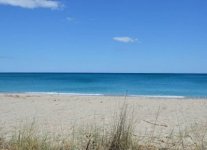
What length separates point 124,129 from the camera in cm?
514

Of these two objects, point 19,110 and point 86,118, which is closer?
point 86,118

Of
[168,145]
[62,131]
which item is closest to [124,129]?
[168,145]

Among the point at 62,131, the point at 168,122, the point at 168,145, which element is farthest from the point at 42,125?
the point at 168,145

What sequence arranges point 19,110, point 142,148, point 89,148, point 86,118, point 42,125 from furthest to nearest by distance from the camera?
point 19,110
point 86,118
point 42,125
point 142,148
point 89,148

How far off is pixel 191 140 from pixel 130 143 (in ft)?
6.57

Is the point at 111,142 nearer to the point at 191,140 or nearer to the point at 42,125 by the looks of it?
the point at 191,140

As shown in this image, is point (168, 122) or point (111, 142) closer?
point (111, 142)

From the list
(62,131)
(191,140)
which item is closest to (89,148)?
(191,140)

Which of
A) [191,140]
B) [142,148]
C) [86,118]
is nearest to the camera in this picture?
[142,148]

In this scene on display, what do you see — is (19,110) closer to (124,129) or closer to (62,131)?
(62,131)

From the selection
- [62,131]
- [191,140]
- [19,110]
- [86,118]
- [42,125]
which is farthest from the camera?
[19,110]

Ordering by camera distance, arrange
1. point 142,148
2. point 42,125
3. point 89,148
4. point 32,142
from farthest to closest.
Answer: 1. point 42,125
2. point 142,148
3. point 89,148
4. point 32,142

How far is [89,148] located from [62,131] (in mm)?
2823

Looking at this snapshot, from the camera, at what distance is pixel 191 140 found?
21.3 ft
